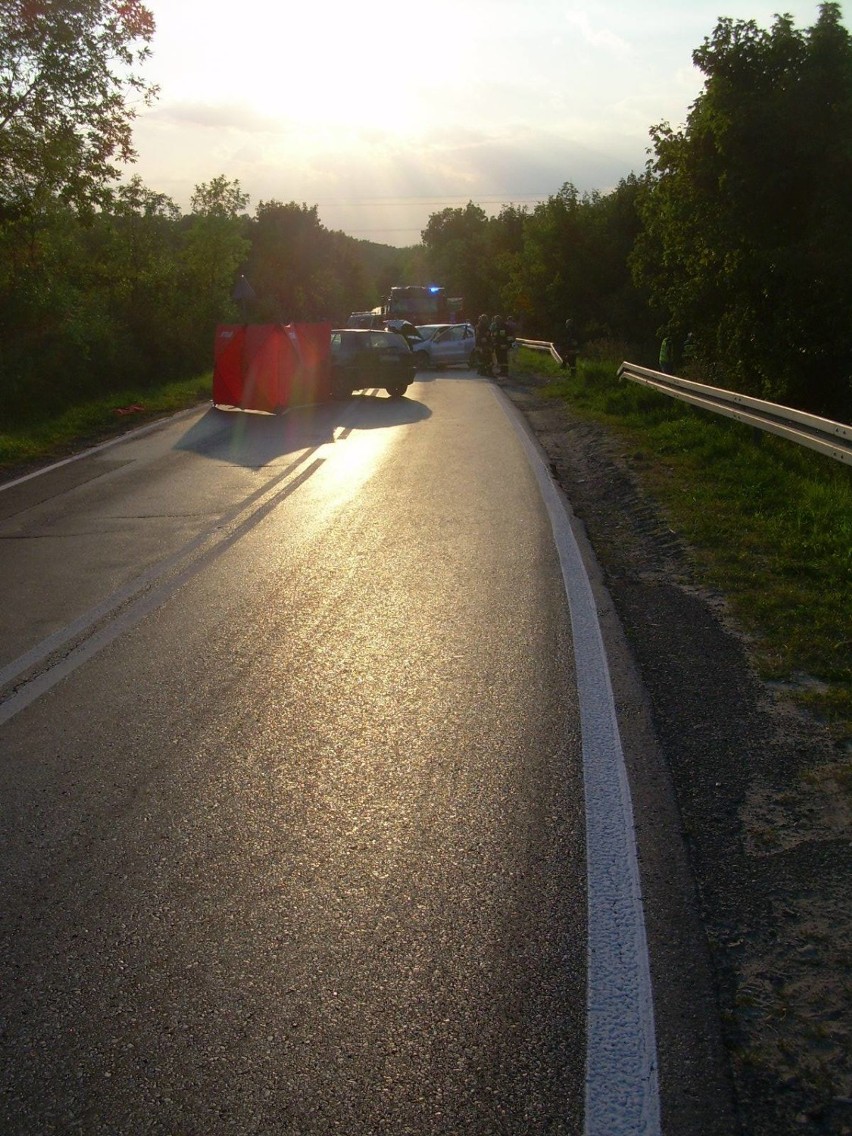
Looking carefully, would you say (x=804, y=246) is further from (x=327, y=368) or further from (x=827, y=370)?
(x=327, y=368)

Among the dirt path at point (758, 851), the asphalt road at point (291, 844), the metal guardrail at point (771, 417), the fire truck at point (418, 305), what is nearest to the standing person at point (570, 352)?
the metal guardrail at point (771, 417)

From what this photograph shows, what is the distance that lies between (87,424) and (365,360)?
6557 mm

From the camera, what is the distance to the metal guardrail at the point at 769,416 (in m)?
10.1

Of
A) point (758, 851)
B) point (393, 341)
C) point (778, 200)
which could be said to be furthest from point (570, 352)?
point (758, 851)

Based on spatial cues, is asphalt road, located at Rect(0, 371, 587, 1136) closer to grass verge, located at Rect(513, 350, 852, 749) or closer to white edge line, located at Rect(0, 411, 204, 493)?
grass verge, located at Rect(513, 350, 852, 749)

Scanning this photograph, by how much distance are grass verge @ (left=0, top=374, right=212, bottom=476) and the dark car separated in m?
3.23

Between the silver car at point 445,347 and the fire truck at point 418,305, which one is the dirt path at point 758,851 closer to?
the silver car at point 445,347

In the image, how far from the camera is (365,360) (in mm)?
25000

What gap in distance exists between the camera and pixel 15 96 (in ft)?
64.5

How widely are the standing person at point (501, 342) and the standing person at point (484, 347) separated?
0.77ft

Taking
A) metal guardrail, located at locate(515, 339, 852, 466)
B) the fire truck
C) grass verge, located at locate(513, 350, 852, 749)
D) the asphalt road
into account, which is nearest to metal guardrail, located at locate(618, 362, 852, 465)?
metal guardrail, located at locate(515, 339, 852, 466)

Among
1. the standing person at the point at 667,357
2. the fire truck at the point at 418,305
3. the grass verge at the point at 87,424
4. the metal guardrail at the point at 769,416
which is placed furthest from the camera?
the fire truck at the point at 418,305

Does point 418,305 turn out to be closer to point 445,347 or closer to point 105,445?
point 445,347

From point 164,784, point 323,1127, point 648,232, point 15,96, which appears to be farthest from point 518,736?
point 648,232
